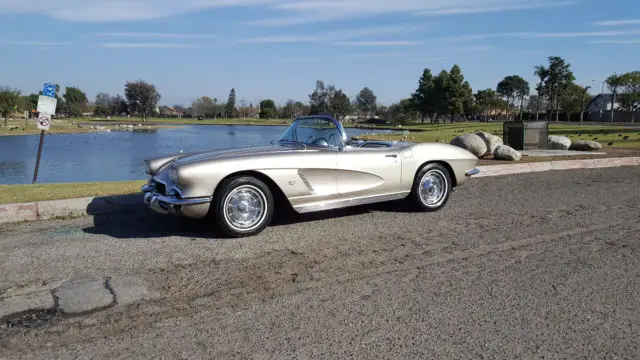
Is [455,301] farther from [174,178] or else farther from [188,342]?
[174,178]

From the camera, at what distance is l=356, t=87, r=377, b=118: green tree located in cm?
12166

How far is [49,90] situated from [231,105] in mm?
129181

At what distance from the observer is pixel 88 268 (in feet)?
13.7

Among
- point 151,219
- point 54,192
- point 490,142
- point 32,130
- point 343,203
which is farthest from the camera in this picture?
point 32,130

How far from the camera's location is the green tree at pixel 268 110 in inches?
4845

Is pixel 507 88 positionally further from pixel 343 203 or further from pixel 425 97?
pixel 343 203

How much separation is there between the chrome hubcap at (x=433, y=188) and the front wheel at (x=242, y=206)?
2.23 metres

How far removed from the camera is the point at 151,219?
6055 millimetres

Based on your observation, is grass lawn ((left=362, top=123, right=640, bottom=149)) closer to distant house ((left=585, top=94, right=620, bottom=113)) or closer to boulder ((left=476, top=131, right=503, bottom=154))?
boulder ((left=476, top=131, right=503, bottom=154))

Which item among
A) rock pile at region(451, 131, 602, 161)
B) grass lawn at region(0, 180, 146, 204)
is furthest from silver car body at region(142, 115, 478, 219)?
Result: rock pile at region(451, 131, 602, 161)

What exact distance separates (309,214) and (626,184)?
20.8 feet

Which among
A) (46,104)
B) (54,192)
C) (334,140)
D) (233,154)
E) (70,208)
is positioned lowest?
(70,208)

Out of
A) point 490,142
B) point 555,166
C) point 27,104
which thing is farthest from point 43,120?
point 27,104

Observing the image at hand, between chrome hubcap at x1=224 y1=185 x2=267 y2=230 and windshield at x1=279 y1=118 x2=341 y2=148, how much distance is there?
1154 mm
